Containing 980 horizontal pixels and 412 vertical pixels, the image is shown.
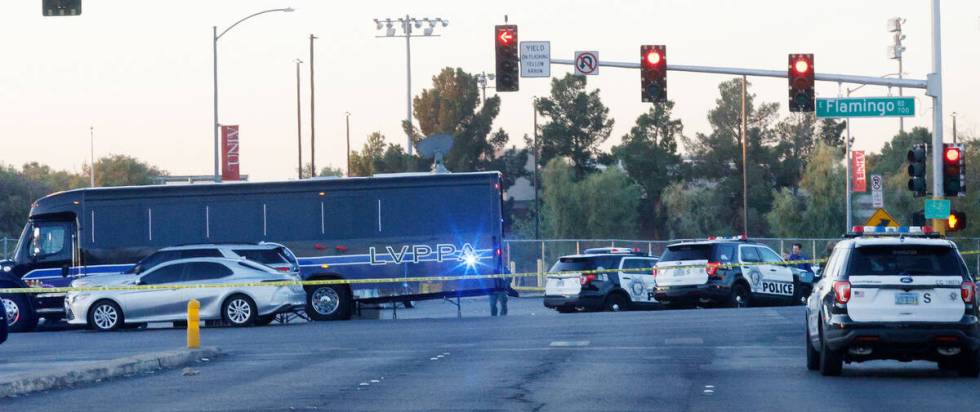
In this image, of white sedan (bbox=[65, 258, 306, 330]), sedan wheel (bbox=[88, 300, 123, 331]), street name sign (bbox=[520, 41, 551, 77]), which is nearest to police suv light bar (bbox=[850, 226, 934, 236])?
street name sign (bbox=[520, 41, 551, 77])

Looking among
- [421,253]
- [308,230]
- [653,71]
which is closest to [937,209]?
[653,71]

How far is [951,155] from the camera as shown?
104ft

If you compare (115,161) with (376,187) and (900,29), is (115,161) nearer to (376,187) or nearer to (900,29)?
(900,29)

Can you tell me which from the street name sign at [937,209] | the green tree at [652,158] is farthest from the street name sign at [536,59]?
the green tree at [652,158]

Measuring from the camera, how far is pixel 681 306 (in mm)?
36094

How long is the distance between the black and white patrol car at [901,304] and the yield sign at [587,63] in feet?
41.8

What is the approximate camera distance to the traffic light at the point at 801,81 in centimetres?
2903

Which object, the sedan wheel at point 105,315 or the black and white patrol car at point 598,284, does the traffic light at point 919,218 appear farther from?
the sedan wheel at point 105,315

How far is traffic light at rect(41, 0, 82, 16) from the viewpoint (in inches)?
880

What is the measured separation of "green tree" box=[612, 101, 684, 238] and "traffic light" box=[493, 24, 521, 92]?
67131 millimetres

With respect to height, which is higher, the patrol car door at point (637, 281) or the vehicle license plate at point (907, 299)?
the vehicle license plate at point (907, 299)

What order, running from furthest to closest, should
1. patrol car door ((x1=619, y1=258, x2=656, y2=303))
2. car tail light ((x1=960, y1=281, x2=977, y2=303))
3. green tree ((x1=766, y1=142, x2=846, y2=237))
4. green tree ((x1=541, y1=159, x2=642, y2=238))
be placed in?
green tree ((x1=541, y1=159, x2=642, y2=238))
green tree ((x1=766, y1=142, x2=846, y2=237))
patrol car door ((x1=619, y1=258, x2=656, y2=303))
car tail light ((x1=960, y1=281, x2=977, y2=303))

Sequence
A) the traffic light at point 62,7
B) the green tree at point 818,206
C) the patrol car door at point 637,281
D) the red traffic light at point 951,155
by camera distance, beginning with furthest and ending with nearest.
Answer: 1. the green tree at point 818,206
2. the patrol car door at point 637,281
3. the red traffic light at point 951,155
4. the traffic light at point 62,7

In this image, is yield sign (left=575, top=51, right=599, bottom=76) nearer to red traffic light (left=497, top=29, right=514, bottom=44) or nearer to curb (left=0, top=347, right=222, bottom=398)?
red traffic light (left=497, top=29, right=514, bottom=44)
